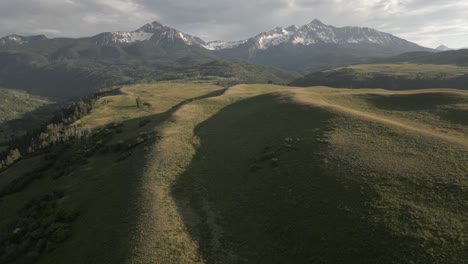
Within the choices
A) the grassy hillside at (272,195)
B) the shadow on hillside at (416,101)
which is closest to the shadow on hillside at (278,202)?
the grassy hillside at (272,195)

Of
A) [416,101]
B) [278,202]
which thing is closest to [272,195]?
[278,202]

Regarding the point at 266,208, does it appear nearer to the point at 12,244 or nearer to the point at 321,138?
the point at 321,138

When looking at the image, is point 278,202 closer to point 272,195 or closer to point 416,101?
point 272,195

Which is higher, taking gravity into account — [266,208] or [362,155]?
[362,155]

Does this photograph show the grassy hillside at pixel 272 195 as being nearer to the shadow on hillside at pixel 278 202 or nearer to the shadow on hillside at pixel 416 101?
the shadow on hillside at pixel 278 202

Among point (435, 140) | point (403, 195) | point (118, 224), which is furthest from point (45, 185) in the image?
point (435, 140)

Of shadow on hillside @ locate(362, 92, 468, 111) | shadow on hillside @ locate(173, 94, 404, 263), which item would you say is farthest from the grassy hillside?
shadow on hillside @ locate(362, 92, 468, 111)
